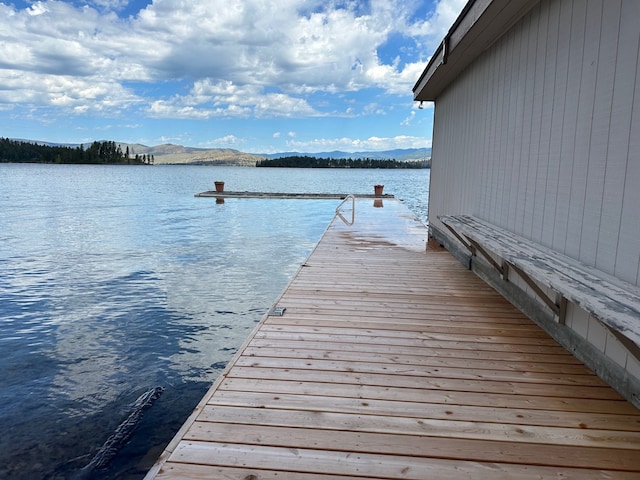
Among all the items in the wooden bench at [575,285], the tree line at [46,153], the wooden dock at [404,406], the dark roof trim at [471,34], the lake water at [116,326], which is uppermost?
the tree line at [46,153]

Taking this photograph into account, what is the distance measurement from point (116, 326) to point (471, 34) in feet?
17.3

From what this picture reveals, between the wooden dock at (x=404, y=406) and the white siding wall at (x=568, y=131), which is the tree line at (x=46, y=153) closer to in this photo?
the white siding wall at (x=568, y=131)

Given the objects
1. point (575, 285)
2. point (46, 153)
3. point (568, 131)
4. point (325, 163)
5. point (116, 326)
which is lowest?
point (116, 326)

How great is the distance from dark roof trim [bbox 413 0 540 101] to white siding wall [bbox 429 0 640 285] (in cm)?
11

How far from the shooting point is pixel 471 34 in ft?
14.8

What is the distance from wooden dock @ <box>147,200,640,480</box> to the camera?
1748mm

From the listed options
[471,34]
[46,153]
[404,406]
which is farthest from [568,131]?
[46,153]

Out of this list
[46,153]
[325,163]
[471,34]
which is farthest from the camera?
[325,163]

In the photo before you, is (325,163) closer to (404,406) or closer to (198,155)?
(198,155)

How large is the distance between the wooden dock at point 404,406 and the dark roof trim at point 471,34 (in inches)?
103

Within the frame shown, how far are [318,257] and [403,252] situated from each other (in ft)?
4.75

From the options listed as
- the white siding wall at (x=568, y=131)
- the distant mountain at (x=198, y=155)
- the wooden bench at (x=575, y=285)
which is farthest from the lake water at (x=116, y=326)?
the distant mountain at (x=198, y=155)

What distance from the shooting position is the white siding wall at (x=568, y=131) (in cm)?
233

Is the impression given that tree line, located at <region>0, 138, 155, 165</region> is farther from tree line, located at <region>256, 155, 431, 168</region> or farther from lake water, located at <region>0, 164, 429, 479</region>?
lake water, located at <region>0, 164, 429, 479</region>
